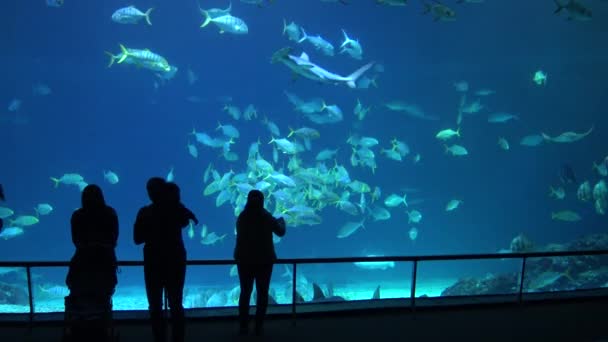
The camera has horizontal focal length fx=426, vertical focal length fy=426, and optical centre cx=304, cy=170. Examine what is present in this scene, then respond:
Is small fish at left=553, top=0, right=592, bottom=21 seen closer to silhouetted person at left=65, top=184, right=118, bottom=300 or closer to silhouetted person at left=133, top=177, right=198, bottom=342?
silhouetted person at left=133, top=177, right=198, bottom=342

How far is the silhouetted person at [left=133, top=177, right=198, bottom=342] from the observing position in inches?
119

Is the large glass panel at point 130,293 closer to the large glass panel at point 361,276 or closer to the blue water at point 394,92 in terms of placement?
the large glass panel at point 361,276

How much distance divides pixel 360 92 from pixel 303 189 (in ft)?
81.0

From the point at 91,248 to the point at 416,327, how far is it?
113 inches

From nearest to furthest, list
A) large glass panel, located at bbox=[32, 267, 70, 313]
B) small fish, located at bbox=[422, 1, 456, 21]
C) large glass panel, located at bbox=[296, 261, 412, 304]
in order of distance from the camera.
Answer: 1. small fish, located at bbox=[422, 1, 456, 21]
2. large glass panel, located at bbox=[32, 267, 70, 313]
3. large glass panel, located at bbox=[296, 261, 412, 304]

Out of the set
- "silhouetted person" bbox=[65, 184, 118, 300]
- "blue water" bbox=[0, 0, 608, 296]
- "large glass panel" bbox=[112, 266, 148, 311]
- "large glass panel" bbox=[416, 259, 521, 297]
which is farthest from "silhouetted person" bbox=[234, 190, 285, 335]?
"blue water" bbox=[0, 0, 608, 296]

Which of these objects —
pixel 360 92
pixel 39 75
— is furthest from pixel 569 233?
pixel 39 75

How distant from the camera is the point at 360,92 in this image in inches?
1417

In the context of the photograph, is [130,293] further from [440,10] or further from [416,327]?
[416,327]

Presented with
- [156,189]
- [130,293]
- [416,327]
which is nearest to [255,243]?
[156,189]

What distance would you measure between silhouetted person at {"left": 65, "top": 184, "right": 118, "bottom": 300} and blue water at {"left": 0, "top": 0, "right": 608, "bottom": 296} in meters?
22.9

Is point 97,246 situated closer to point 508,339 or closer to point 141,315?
point 141,315

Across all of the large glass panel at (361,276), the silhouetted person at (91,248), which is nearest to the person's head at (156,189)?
the silhouetted person at (91,248)

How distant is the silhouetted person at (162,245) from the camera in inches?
119
